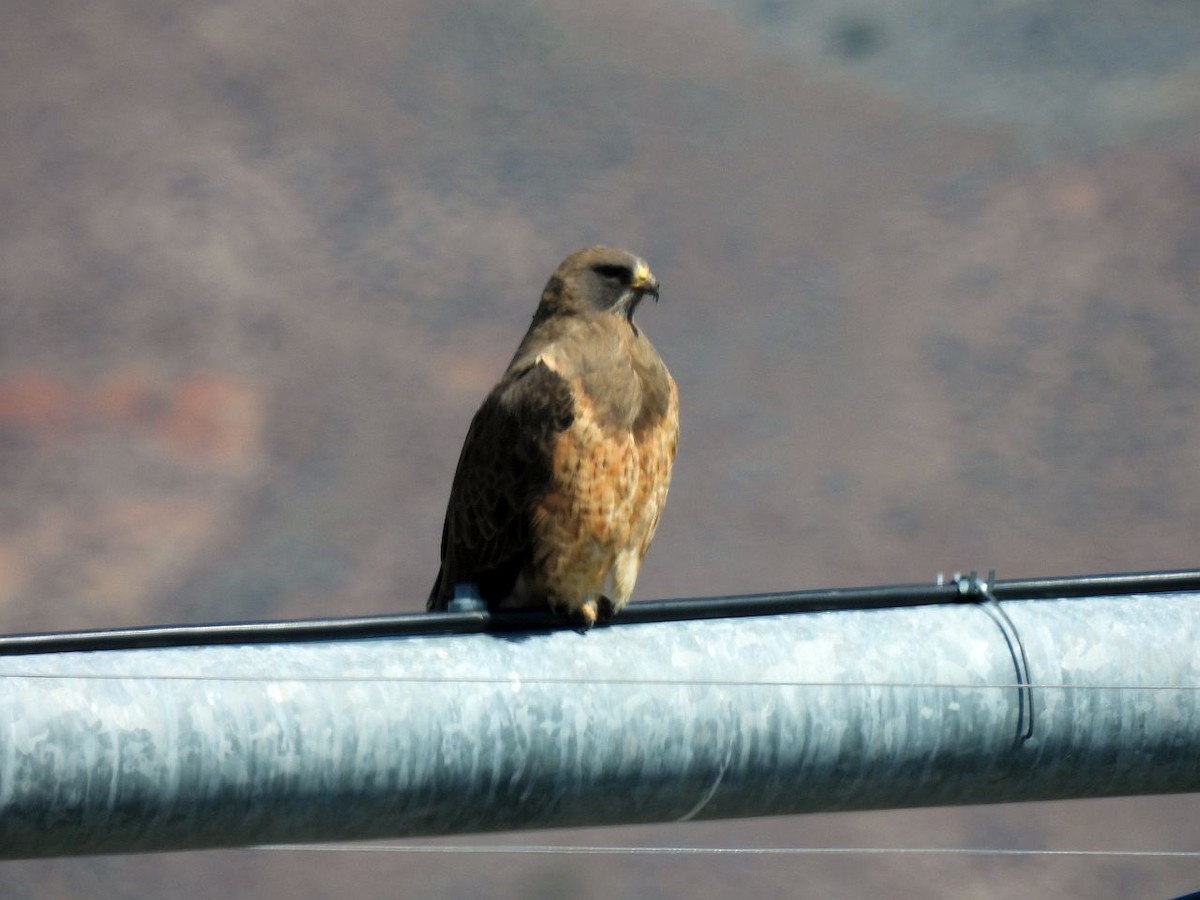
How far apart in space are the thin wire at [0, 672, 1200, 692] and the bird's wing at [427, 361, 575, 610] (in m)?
1.55

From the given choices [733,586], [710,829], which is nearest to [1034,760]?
[710,829]

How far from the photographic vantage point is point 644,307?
492 inches

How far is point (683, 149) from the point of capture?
573 inches

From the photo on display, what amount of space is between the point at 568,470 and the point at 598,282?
47cm

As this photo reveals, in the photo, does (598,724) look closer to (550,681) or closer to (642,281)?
(550,681)

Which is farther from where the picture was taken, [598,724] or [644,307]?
[644,307]

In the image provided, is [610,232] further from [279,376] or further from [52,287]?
[52,287]

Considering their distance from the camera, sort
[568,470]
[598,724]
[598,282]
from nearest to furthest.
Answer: [598,724]
[568,470]
[598,282]

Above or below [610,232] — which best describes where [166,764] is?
below

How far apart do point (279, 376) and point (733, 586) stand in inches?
157

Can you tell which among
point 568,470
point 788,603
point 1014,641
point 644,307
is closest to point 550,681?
point 788,603

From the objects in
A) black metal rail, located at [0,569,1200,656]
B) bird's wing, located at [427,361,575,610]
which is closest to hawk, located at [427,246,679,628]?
bird's wing, located at [427,361,575,610]

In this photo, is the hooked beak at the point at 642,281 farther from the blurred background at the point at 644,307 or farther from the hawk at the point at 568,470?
the blurred background at the point at 644,307

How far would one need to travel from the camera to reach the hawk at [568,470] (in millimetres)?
3535
